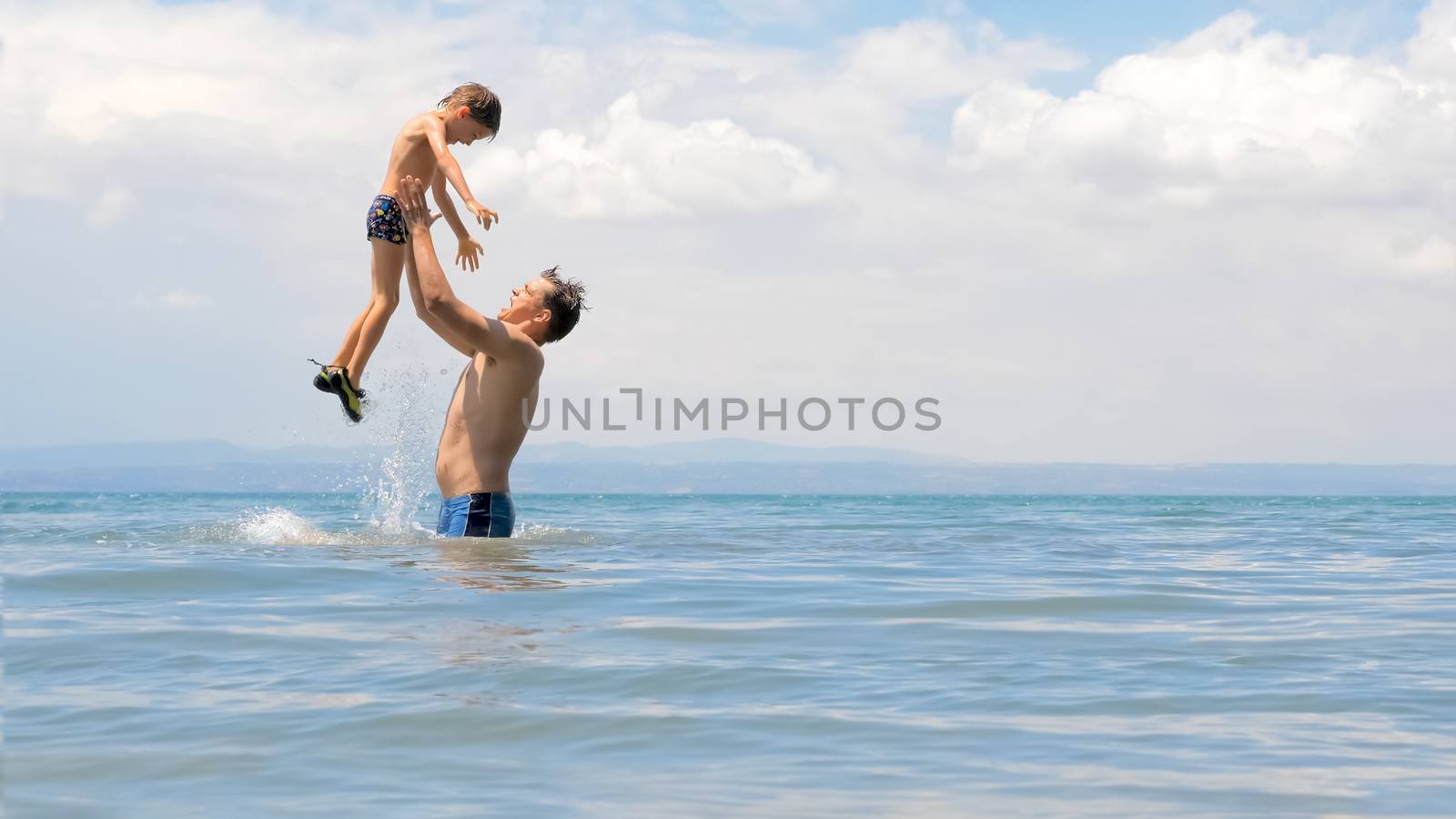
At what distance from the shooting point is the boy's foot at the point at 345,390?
807 cm

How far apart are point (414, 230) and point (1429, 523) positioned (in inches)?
660

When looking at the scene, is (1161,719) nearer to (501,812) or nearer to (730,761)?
(730,761)

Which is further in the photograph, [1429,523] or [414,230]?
[1429,523]

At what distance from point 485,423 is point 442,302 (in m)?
0.96

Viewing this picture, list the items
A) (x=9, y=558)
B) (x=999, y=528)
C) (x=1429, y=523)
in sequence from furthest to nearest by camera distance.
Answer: (x=1429, y=523), (x=999, y=528), (x=9, y=558)

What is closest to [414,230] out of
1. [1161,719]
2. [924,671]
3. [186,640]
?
[186,640]

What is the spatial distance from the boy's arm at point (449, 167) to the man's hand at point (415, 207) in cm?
20

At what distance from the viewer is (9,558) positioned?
9.16m

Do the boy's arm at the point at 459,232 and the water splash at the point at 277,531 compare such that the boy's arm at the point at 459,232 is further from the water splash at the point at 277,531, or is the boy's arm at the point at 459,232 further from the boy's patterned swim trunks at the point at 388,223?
the water splash at the point at 277,531

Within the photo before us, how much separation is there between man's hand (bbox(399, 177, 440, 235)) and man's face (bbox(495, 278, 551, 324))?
0.72m

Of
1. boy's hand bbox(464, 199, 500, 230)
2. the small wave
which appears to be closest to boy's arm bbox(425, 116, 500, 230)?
boy's hand bbox(464, 199, 500, 230)

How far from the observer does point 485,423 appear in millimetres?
8102

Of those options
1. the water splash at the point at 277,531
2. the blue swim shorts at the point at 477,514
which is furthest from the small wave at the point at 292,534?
the blue swim shorts at the point at 477,514

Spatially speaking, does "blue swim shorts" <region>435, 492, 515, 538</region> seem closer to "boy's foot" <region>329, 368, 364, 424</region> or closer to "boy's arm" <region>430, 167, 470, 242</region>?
"boy's foot" <region>329, 368, 364, 424</region>
